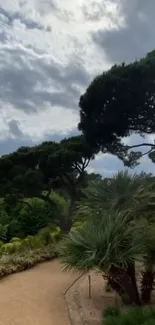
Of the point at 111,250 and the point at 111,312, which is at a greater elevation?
the point at 111,250

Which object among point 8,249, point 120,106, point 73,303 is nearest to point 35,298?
point 73,303

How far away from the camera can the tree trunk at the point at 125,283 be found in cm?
632

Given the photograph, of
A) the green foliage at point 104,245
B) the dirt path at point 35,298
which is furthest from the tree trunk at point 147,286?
the dirt path at point 35,298

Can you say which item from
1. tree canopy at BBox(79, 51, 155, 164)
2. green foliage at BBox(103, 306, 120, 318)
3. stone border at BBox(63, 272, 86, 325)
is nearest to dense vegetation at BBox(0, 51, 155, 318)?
tree canopy at BBox(79, 51, 155, 164)

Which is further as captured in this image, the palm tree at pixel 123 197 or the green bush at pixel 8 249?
the green bush at pixel 8 249

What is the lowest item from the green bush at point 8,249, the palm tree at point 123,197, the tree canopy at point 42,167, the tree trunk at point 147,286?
the tree trunk at point 147,286

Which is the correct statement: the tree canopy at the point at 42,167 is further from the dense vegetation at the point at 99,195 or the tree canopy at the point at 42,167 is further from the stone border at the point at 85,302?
the stone border at the point at 85,302

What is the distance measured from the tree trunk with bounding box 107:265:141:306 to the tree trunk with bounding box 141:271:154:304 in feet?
0.98

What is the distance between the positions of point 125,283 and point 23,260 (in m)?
3.77

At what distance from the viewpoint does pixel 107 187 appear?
752cm

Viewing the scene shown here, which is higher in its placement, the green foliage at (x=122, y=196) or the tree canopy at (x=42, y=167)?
the tree canopy at (x=42, y=167)

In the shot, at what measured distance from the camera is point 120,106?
1207 cm

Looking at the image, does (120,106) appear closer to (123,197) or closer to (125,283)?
(123,197)

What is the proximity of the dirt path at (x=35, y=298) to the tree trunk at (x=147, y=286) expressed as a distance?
125 centimetres
